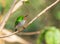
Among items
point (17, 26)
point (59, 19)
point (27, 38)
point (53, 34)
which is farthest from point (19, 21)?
point (27, 38)

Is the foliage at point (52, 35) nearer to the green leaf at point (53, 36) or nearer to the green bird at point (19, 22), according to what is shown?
the green leaf at point (53, 36)

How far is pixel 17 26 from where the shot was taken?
1341 mm

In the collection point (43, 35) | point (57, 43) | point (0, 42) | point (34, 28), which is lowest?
point (57, 43)

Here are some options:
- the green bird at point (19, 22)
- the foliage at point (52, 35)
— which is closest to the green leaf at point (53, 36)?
the foliage at point (52, 35)

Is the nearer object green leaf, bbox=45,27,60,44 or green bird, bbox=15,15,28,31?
green bird, bbox=15,15,28,31

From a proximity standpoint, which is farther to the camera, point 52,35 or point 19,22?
point 52,35

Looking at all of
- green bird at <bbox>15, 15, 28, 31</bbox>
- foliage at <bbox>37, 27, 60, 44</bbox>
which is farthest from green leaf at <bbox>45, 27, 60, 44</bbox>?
green bird at <bbox>15, 15, 28, 31</bbox>

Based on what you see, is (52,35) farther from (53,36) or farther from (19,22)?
(19,22)

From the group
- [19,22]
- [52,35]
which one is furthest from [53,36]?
[19,22]

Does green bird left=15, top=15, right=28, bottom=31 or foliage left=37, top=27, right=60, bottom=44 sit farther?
foliage left=37, top=27, right=60, bottom=44

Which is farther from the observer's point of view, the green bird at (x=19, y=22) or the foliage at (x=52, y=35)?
the foliage at (x=52, y=35)

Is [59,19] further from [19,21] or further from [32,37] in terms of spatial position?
[19,21]

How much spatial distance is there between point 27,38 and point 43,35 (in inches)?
79.8

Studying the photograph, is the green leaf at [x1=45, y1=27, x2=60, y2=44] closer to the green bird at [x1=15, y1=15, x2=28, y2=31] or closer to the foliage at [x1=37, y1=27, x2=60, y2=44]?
the foliage at [x1=37, y1=27, x2=60, y2=44]
